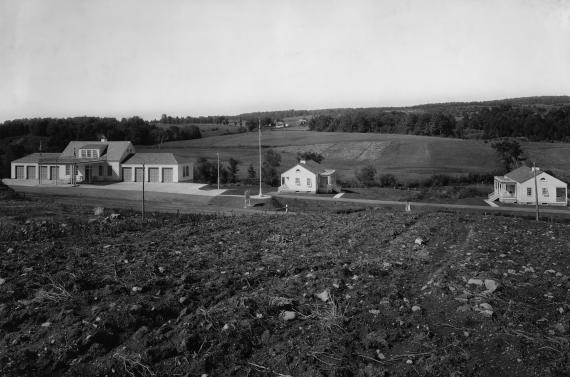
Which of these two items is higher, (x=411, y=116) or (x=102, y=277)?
(x=411, y=116)

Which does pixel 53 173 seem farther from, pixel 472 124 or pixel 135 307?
pixel 472 124

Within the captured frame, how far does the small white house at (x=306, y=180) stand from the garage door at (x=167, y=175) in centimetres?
1074

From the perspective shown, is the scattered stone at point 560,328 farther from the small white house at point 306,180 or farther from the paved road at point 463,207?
the small white house at point 306,180

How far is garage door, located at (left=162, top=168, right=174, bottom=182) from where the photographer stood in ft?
165

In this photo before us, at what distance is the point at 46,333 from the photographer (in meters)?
5.76

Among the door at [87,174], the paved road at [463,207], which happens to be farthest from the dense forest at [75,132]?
the paved road at [463,207]

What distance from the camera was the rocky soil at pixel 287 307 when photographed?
5.06m

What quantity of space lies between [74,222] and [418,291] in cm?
956

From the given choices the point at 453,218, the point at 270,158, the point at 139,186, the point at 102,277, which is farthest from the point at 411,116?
the point at 102,277

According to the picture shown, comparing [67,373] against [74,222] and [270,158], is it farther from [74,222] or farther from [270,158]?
[270,158]

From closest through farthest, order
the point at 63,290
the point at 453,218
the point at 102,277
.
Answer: the point at 63,290 → the point at 102,277 → the point at 453,218

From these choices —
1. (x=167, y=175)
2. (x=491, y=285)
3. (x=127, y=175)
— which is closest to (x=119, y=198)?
(x=167, y=175)

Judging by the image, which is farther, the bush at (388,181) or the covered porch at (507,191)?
the bush at (388,181)

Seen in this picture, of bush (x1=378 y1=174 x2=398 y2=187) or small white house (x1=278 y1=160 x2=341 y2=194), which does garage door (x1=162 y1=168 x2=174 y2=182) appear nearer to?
small white house (x1=278 y1=160 x2=341 y2=194)
